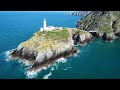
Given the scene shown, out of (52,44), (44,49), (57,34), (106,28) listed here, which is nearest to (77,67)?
(44,49)

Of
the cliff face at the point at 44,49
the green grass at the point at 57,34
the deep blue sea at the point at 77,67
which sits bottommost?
the deep blue sea at the point at 77,67

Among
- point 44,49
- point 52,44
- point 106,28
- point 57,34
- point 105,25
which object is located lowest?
point 44,49

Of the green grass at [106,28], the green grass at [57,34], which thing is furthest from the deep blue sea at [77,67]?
the green grass at [106,28]

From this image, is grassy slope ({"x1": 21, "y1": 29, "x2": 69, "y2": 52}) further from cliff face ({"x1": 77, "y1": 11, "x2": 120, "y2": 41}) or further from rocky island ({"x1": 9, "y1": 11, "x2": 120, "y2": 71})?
cliff face ({"x1": 77, "y1": 11, "x2": 120, "y2": 41})

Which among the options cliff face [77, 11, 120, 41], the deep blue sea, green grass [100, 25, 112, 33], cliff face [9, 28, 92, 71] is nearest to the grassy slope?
cliff face [9, 28, 92, 71]

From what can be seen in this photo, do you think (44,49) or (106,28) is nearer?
(44,49)

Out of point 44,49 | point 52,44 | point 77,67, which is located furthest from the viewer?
point 52,44

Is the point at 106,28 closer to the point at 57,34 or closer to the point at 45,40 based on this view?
the point at 57,34

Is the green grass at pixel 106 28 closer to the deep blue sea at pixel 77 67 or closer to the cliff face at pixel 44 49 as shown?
the deep blue sea at pixel 77 67

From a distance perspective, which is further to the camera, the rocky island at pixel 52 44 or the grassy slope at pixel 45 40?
the grassy slope at pixel 45 40
